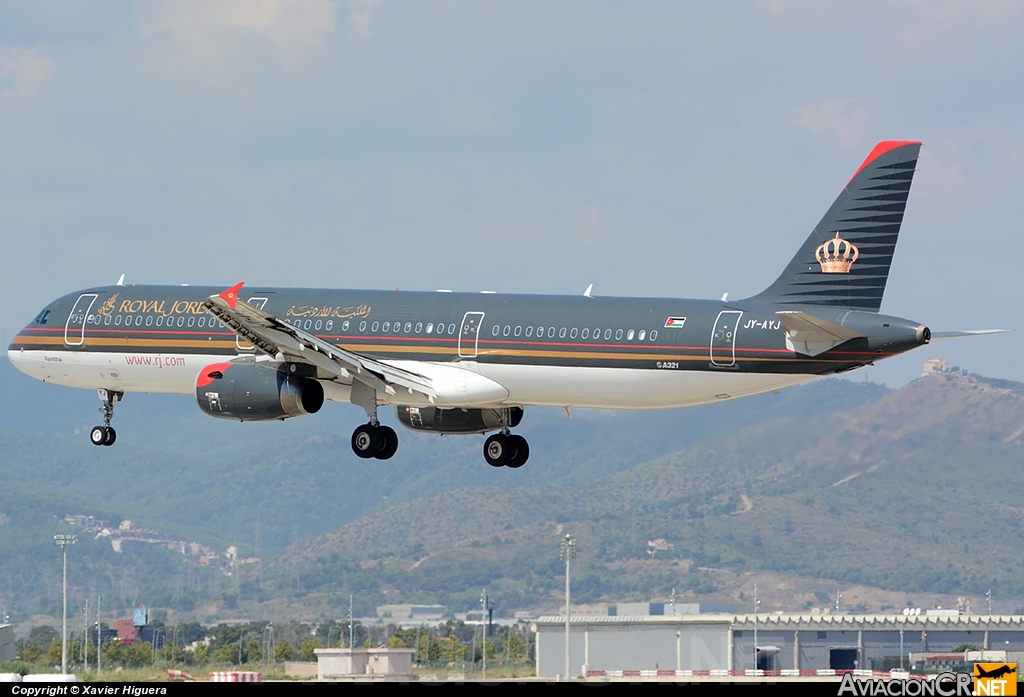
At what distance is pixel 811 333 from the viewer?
4594cm

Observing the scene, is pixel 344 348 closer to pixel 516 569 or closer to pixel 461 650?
pixel 461 650

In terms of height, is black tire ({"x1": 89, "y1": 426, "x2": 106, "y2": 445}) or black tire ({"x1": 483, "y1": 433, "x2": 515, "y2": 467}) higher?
black tire ({"x1": 89, "y1": 426, "x2": 106, "y2": 445})

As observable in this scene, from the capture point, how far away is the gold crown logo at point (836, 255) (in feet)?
155

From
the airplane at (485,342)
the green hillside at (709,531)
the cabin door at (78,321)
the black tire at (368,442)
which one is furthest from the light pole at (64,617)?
the green hillside at (709,531)

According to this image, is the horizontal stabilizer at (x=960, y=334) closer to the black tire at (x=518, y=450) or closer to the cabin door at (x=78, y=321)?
the black tire at (x=518, y=450)

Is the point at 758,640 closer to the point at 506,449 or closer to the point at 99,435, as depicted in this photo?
the point at 506,449

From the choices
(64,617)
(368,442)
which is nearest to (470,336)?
(368,442)

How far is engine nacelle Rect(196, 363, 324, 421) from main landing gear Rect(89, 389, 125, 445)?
694 centimetres

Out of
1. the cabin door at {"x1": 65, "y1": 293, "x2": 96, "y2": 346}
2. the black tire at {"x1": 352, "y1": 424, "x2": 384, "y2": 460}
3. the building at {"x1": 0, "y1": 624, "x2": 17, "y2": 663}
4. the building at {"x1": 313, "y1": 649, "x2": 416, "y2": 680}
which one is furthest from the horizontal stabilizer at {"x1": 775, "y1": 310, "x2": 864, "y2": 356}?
the building at {"x1": 0, "y1": 624, "x2": 17, "y2": 663}

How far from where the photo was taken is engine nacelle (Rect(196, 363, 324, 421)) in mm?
50438

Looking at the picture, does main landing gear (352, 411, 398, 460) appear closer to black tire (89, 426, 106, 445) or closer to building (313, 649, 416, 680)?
building (313, 649, 416, 680)

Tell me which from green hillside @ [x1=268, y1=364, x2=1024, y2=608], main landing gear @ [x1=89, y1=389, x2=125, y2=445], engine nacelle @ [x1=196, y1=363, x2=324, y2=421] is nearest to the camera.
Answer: engine nacelle @ [x1=196, y1=363, x2=324, y2=421]

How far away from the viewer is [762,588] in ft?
512

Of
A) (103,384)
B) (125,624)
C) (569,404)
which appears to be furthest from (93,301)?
(125,624)
